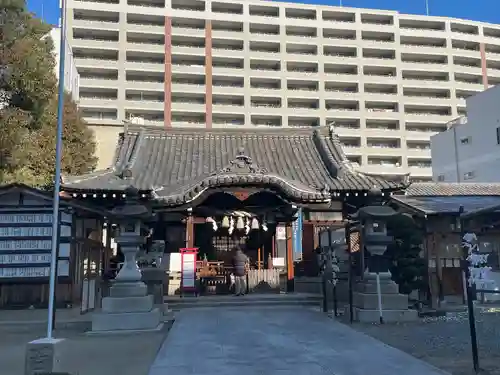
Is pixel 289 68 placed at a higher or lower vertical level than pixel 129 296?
higher

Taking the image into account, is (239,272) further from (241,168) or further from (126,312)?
(126,312)

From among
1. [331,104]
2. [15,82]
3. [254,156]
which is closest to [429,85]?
[331,104]

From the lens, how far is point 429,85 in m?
54.3

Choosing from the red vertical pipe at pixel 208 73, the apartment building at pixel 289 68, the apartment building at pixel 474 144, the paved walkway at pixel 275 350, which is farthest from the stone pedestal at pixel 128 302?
the red vertical pipe at pixel 208 73

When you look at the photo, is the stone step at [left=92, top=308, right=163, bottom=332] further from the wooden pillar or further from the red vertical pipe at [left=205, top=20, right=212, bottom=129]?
the red vertical pipe at [left=205, top=20, right=212, bottom=129]

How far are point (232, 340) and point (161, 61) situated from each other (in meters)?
46.2

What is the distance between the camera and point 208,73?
50688 mm

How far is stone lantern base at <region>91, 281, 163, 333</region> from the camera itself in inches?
418

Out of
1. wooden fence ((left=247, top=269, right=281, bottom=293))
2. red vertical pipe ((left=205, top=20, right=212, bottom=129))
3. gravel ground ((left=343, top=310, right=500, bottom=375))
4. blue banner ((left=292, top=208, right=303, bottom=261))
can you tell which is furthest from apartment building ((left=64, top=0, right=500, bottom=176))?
gravel ground ((left=343, top=310, right=500, bottom=375))

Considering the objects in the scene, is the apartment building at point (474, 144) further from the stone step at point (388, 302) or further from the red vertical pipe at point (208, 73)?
the stone step at point (388, 302)

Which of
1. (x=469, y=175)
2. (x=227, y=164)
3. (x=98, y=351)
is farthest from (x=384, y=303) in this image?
(x=469, y=175)

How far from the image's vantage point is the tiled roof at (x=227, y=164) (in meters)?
14.5

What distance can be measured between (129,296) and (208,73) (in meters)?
42.5

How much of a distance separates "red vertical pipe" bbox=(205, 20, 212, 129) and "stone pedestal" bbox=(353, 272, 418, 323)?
3893 centimetres
